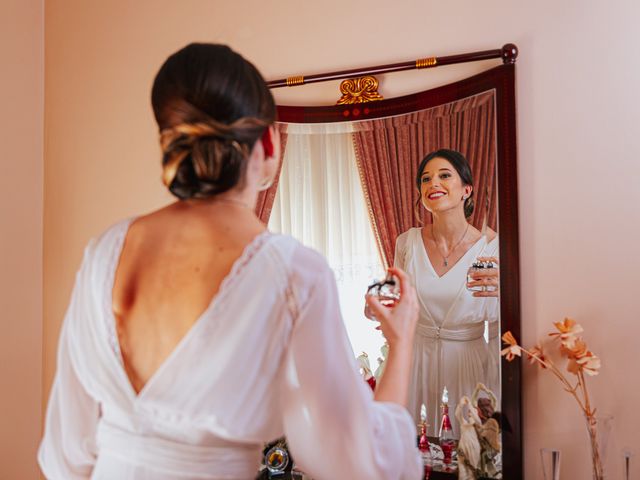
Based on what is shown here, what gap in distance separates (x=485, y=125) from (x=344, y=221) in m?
0.55

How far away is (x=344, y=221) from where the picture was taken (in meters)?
2.31

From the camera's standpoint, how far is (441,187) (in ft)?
7.11

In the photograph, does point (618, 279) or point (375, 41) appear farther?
point (375, 41)

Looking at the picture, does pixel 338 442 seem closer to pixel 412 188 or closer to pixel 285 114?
pixel 412 188

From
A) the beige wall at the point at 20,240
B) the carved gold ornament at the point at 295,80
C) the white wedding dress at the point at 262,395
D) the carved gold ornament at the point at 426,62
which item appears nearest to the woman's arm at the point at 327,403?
the white wedding dress at the point at 262,395

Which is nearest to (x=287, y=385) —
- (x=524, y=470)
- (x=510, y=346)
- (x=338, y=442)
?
(x=338, y=442)

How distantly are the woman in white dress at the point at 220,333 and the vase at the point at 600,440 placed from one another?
112 centimetres

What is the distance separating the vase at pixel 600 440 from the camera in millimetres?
1826

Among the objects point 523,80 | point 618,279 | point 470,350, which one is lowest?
point 470,350

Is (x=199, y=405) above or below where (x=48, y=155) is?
below

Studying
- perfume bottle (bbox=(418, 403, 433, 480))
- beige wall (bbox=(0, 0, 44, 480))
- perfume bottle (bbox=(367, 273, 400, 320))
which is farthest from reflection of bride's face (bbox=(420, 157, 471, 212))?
beige wall (bbox=(0, 0, 44, 480))

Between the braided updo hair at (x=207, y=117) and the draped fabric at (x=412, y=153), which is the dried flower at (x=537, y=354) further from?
the braided updo hair at (x=207, y=117)

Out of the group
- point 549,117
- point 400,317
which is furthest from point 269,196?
point 400,317

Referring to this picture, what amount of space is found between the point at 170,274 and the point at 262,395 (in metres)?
0.20
